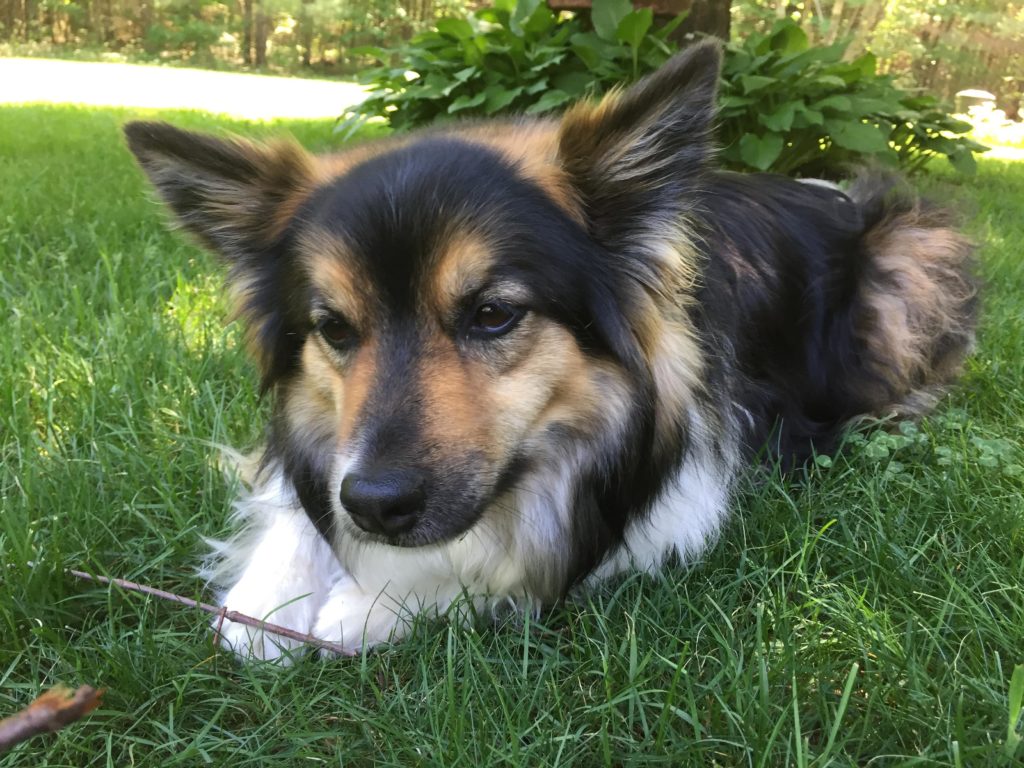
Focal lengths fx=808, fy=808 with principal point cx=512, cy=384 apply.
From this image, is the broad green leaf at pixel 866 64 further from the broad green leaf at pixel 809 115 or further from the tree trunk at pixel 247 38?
the tree trunk at pixel 247 38

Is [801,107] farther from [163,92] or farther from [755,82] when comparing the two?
[163,92]

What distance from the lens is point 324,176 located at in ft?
7.62

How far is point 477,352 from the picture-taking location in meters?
2.01

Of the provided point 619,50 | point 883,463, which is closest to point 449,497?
point 883,463

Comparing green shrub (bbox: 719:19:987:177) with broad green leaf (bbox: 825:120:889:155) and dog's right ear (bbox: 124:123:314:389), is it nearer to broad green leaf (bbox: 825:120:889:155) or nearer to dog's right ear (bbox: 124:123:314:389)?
broad green leaf (bbox: 825:120:889:155)

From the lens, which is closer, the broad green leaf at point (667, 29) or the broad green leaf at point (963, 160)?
the broad green leaf at point (667, 29)

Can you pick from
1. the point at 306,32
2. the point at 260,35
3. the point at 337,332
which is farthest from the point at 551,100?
the point at 260,35

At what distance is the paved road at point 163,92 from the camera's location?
1438 centimetres

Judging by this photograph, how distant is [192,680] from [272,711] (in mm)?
232

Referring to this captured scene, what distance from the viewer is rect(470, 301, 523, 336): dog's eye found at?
2012 millimetres

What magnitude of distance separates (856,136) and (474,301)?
480cm

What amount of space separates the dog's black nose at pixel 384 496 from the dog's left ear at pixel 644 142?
0.84 metres

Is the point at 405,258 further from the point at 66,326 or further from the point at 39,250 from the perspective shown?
the point at 39,250

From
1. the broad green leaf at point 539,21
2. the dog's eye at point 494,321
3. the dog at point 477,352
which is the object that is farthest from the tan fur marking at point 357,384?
the broad green leaf at point 539,21
